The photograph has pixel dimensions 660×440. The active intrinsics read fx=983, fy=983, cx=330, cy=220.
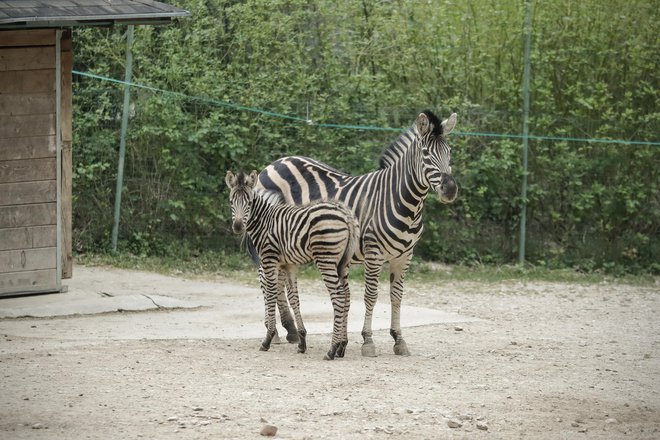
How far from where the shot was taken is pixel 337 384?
24.6 ft

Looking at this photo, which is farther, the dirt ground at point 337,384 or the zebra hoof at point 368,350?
the zebra hoof at point 368,350

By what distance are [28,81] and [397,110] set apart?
561 cm

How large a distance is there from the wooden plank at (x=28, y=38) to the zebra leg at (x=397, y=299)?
4529 mm

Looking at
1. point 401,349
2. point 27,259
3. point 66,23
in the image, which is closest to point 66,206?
point 27,259

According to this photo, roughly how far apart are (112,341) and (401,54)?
7.46 meters

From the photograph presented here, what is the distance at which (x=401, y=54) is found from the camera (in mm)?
14578

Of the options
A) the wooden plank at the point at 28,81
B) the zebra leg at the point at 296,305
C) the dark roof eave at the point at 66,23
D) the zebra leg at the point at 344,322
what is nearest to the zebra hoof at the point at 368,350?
the zebra leg at the point at 344,322

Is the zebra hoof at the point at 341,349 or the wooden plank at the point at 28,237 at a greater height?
the wooden plank at the point at 28,237

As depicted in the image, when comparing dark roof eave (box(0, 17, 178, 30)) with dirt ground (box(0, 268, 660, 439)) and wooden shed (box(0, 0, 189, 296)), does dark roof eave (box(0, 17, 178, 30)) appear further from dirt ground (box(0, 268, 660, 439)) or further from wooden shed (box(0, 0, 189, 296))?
dirt ground (box(0, 268, 660, 439))

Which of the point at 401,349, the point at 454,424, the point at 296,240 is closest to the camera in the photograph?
the point at 454,424

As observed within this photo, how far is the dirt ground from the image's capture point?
6383mm

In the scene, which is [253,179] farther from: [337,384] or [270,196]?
[337,384]

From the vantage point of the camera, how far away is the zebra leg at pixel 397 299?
28.7 feet

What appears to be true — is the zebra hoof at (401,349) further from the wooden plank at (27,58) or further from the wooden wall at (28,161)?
the wooden plank at (27,58)
